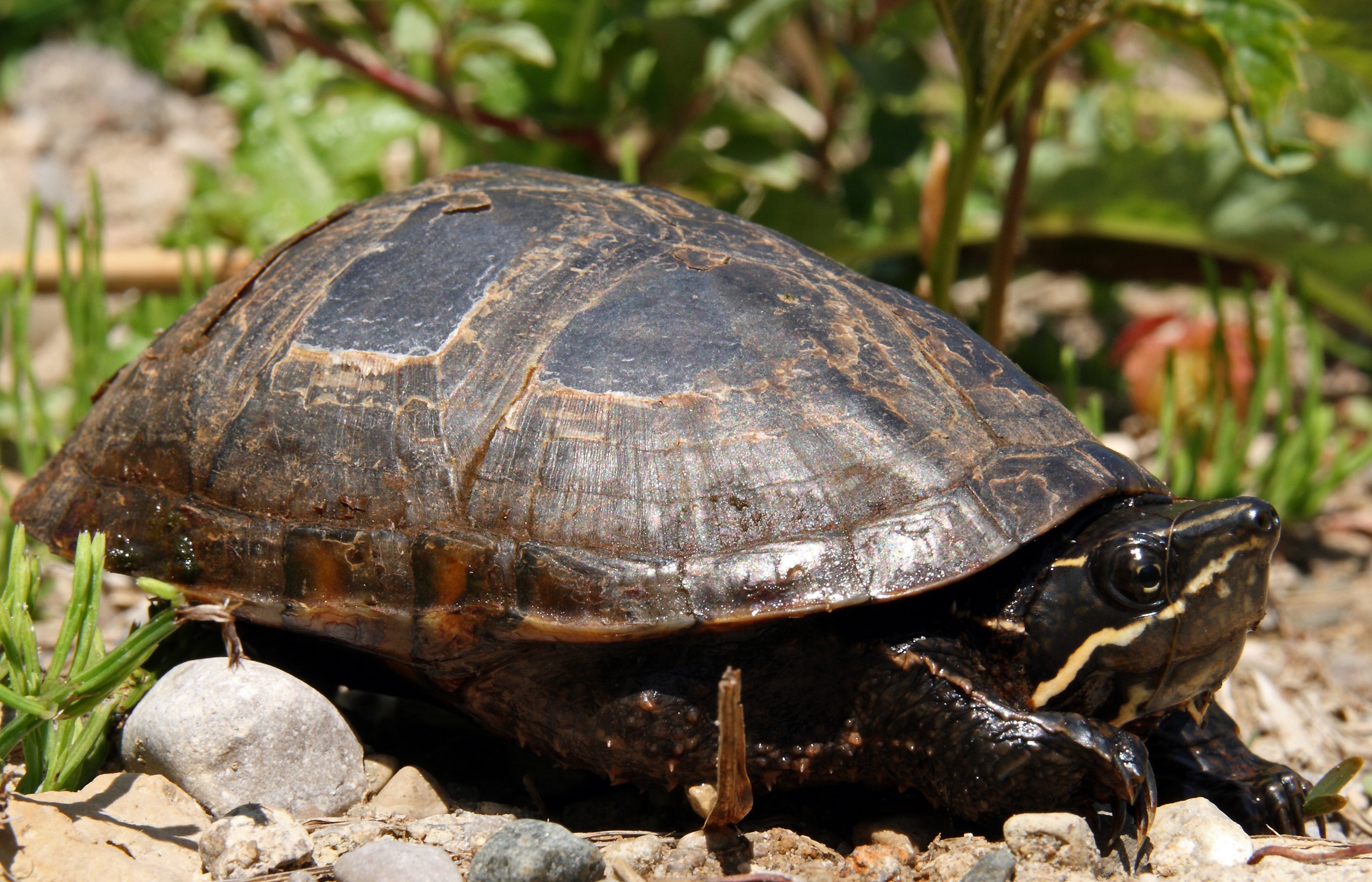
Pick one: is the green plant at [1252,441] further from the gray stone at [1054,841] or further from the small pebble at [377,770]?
the small pebble at [377,770]

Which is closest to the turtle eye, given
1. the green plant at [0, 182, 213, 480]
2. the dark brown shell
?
the dark brown shell


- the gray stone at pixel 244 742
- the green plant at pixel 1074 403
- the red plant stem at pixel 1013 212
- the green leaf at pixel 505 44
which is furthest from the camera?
the green leaf at pixel 505 44

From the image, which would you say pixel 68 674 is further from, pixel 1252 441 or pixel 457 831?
pixel 1252 441

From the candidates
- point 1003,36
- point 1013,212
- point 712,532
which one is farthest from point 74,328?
point 1013,212

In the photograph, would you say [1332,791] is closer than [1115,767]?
No

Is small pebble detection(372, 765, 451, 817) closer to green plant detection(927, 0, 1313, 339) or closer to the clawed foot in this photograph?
the clawed foot

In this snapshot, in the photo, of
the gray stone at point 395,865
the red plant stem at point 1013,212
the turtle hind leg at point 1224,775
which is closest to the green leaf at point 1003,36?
the red plant stem at point 1013,212
